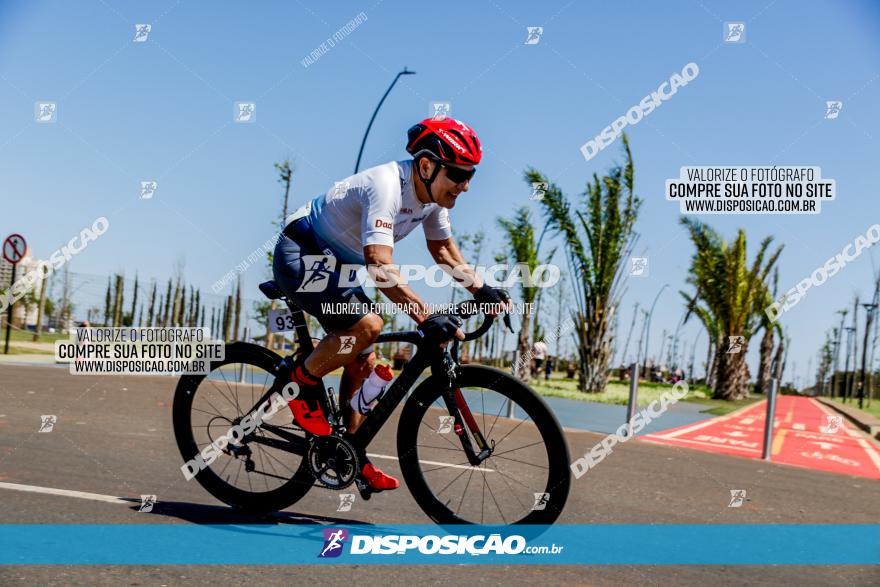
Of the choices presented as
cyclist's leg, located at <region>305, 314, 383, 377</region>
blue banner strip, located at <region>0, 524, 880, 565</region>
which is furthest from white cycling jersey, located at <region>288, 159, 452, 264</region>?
blue banner strip, located at <region>0, 524, 880, 565</region>

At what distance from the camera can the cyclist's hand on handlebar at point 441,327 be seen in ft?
11.6

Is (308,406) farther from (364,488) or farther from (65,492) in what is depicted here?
(65,492)

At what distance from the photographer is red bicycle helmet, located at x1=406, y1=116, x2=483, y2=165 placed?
3.61 m

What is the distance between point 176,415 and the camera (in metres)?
4.46

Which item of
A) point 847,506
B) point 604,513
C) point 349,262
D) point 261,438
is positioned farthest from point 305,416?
point 847,506

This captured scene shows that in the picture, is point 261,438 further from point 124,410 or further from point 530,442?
point 124,410

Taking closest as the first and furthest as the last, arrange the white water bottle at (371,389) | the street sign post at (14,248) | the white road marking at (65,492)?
the white water bottle at (371,389)
the white road marking at (65,492)
the street sign post at (14,248)

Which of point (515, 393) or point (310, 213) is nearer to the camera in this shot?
point (515, 393)

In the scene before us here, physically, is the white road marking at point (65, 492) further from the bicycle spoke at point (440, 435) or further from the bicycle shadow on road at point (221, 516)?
the bicycle spoke at point (440, 435)

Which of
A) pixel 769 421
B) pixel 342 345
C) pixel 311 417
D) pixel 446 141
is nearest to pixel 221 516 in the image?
pixel 311 417

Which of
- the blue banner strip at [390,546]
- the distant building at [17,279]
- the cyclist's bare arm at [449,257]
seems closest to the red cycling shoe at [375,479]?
the blue banner strip at [390,546]

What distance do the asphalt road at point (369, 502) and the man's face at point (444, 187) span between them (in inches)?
67.2

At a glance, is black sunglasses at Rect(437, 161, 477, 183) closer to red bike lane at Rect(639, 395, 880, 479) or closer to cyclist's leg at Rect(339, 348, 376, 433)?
cyclist's leg at Rect(339, 348, 376, 433)

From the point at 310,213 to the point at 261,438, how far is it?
1275mm
